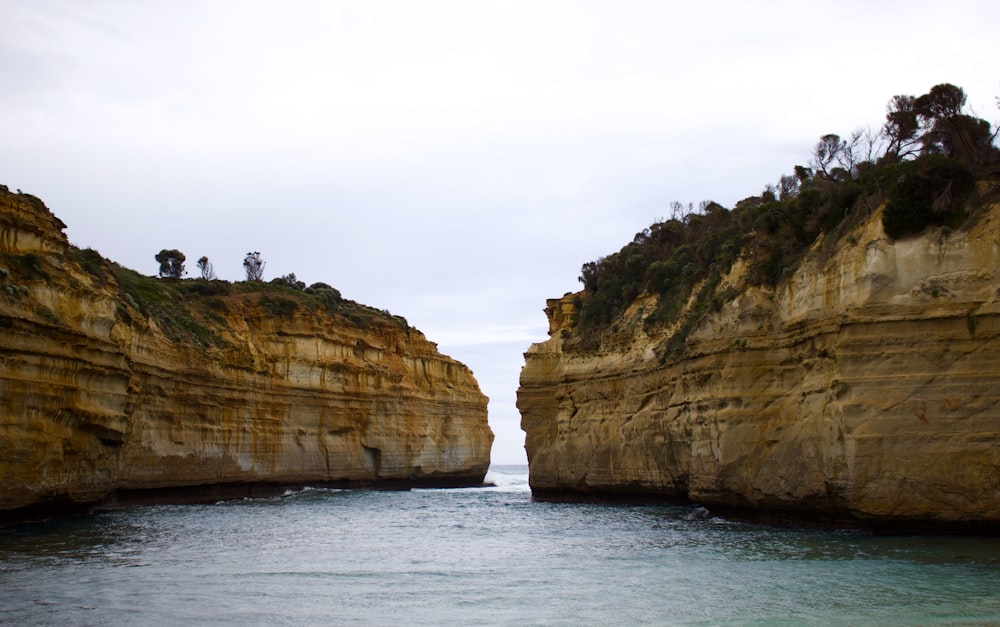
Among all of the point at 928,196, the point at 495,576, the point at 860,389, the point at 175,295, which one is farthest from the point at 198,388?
the point at 928,196

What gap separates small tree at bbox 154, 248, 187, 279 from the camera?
225 ft

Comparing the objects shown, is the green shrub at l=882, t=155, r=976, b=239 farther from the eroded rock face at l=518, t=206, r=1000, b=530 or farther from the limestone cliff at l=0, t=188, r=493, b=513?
the limestone cliff at l=0, t=188, r=493, b=513

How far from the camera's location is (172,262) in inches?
2729

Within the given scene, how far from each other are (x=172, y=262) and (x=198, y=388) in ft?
102

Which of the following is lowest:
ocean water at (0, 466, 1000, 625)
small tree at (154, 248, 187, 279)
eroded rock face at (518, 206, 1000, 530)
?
ocean water at (0, 466, 1000, 625)

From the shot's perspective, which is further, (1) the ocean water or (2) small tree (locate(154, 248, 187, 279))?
(2) small tree (locate(154, 248, 187, 279))

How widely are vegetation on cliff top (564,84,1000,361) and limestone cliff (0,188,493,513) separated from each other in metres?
15.8

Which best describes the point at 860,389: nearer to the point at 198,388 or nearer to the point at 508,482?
the point at 198,388

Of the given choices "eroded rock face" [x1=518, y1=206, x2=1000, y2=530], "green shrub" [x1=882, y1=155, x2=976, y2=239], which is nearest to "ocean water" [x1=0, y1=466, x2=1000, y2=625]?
"eroded rock face" [x1=518, y1=206, x2=1000, y2=530]

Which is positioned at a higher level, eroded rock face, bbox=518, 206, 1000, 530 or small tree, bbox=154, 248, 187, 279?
small tree, bbox=154, 248, 187, 279

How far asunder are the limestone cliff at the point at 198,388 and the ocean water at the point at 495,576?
9.35 ft

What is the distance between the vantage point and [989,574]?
14.8 meters

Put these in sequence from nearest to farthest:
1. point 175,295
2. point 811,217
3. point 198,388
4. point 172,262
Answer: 1. point 811,217
2. point 198,388
3. point 175,295
4. point 172,262

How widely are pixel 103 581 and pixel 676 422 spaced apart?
60.0 feet
